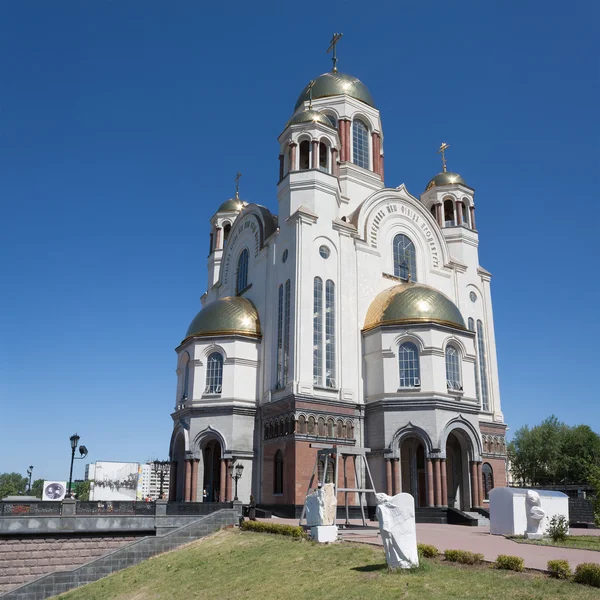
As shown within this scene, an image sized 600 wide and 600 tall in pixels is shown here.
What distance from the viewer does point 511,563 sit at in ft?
40.1

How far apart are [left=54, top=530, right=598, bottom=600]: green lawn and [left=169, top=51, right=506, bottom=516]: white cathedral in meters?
7.31

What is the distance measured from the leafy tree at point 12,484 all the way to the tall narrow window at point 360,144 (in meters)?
72.0

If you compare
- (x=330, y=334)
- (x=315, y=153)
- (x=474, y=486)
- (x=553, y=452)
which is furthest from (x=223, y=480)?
(x=553, y=452)

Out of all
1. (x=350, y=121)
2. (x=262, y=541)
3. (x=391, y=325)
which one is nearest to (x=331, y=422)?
(x=391, y=325)

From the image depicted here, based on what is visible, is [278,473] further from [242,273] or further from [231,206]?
[231,206]

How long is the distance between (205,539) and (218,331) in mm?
11431

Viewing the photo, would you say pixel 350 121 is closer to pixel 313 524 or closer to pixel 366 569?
pixel 313 524

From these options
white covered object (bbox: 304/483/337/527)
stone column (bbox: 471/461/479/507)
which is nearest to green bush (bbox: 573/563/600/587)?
white covered object (bbox: 304/483/337/527)

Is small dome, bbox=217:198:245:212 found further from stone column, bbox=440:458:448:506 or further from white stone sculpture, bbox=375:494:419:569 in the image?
white stone sculpture, bbox=375:494:419:569

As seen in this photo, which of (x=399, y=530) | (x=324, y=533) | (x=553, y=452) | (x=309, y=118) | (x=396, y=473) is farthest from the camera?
(x=553, y=452)

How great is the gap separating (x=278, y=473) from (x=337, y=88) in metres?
23.6

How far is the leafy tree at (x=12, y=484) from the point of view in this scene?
92.1m

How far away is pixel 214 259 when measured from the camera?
135ft

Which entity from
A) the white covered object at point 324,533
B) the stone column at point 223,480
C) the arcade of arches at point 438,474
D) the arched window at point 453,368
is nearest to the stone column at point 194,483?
the stone column at point 223,480
